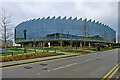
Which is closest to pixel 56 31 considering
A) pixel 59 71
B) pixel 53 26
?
pixel 53 26

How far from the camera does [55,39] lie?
7588 cm

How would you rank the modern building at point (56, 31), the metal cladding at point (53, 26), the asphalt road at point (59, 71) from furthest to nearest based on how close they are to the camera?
the metal cladding at point (53, 26)
the modern building at point (56, 31)
the asphalt road at point (59, 71)

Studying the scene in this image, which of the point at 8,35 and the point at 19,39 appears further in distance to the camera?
the point at 19,39

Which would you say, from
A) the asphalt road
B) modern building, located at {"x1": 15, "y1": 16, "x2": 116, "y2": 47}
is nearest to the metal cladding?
modern building, located at {"x1": 15, "y1": 16, "x2": 116, "y2": 47}

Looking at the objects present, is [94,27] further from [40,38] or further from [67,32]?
[40,38]

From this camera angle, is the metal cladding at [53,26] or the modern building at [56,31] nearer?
the modern building at [56,31]

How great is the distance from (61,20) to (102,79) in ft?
256

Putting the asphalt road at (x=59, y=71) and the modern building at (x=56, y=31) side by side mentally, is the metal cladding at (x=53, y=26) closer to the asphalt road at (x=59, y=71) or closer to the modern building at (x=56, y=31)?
the modern building at (x=56, y=31)

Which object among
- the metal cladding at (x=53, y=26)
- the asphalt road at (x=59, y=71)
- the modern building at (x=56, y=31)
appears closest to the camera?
the asphalt road at (x=59, y=71)

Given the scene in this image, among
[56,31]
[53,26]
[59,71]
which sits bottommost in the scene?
[59,71]

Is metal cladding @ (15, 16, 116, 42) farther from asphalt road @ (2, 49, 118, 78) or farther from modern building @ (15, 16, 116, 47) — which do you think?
asphalt road @ (2, 49, 118, 78)

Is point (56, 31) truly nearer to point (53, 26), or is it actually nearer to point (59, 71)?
point (53, 26)

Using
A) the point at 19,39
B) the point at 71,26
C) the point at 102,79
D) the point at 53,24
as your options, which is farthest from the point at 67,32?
the point at 102,79

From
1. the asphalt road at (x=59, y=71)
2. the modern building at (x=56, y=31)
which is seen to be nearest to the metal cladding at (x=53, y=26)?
the modern building at (x=56, y=31)
